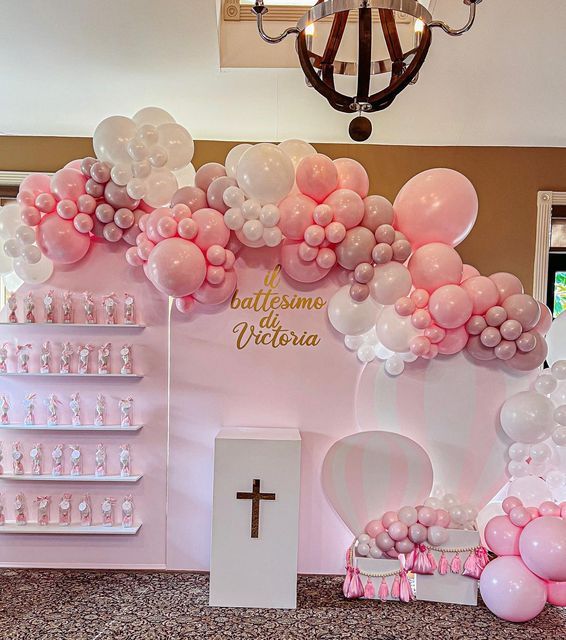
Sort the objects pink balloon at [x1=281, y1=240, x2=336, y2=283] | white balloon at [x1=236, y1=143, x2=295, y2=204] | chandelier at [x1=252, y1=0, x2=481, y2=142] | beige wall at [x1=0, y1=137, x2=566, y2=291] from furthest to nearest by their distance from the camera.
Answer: beige wall at [x1=0, y1=137, x2=566, y2=291], pink balloon at [x1=281, y1=240, x2=336, y2=283], white balloon at [x1=236, y1=143, x2=295, y2=204], chandelier at [x1=252, y1=0, x2=481, y2=142]

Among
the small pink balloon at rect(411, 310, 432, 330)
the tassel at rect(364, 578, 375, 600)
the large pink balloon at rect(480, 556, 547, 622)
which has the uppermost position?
the small pink balloon at rect(411, 310, 432, 330)

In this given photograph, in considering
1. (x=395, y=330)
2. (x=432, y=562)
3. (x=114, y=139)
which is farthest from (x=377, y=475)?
(x=114, y=139)

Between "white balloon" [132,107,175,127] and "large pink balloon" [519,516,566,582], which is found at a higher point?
"white balloon" [132,107,175,127]

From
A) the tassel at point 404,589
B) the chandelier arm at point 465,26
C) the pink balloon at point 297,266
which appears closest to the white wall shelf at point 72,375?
the pink balloon at point 297,266

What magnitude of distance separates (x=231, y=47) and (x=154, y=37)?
0.47 metres

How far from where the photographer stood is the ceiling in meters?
3.03

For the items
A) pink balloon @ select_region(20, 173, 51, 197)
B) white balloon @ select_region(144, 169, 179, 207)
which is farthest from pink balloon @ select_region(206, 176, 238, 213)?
pink balloon @ select_region(20, 173, 51, 197)

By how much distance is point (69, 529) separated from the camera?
279 centimetres

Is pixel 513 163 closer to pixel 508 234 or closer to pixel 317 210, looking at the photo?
pixel 508 234

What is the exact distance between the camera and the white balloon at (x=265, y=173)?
2.43m

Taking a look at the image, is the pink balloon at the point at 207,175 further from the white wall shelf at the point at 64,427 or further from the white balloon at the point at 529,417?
the white balloon at the point at 529,417

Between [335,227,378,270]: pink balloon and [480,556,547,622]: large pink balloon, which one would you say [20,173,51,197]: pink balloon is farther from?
[480,556,547,622]: large pink balloon

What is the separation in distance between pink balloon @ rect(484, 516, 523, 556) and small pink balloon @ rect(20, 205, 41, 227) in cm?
245

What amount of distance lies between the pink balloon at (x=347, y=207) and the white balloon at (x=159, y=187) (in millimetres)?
736
